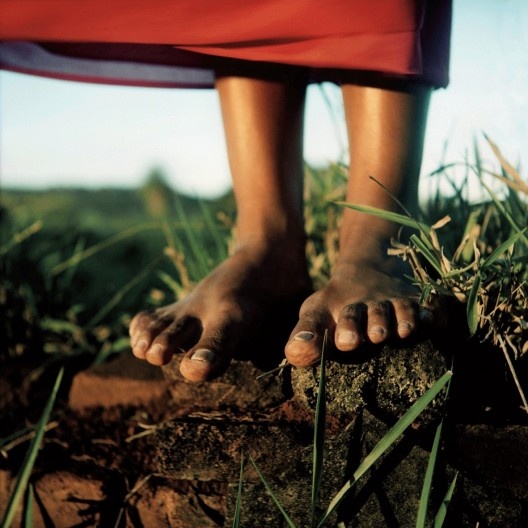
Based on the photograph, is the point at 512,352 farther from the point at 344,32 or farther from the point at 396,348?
the point at 344,32

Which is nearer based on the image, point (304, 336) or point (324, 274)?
point (304, 336)

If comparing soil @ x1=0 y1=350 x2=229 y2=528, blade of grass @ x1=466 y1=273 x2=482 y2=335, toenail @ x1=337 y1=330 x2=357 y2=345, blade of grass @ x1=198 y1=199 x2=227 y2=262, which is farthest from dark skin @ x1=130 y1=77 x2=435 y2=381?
blade of grass @ x1=198 y1=199 x2=227 y2=262

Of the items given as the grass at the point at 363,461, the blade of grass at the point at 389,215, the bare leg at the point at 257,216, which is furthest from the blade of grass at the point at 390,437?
the bare leg at the point at 257,216

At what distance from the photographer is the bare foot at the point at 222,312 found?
1.08m

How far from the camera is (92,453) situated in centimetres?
126

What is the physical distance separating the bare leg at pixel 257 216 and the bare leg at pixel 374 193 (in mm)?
124

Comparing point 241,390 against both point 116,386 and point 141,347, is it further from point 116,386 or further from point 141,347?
point 116,386

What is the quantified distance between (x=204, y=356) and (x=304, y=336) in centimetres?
17

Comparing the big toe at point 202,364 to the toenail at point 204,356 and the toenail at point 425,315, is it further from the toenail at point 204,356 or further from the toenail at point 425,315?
the toenail at point 425,315

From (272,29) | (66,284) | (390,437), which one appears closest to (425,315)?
(390,437)

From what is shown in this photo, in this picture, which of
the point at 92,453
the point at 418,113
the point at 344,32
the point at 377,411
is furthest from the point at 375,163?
the point at 92,453

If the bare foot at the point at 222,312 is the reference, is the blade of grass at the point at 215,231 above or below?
below

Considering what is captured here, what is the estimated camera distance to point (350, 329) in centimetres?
101

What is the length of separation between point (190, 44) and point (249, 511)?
2.84 ft
